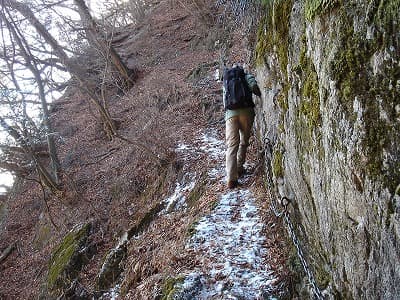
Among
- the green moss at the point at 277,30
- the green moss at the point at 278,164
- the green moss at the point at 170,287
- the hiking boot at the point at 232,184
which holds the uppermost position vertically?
the green moss at the point at 277,30

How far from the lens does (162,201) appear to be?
8.44 m

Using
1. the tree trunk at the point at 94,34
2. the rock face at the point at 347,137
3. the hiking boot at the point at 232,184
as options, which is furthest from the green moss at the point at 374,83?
the tree trunk at the point at 94,34

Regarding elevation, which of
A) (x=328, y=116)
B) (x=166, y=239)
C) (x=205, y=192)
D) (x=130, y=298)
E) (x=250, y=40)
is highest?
(x=250, y=40)

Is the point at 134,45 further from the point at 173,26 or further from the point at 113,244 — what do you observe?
the point at 113,244

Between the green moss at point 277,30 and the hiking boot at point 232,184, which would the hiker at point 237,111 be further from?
the green moss at point 277,30

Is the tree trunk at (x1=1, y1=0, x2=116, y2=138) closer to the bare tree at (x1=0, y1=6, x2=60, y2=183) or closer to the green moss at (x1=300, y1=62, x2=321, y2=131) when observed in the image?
the bare tree at (x1=0, y1=6, x2=60, y2=183)

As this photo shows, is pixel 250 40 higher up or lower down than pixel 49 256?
higher up

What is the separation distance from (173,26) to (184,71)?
21.8 feet

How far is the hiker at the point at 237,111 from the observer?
21.6 feet

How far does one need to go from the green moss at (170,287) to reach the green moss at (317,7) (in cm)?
356

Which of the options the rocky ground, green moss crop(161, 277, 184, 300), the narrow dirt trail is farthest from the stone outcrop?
green moss crop(161, 277, 184, 300)

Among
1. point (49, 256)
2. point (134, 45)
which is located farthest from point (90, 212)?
point (134, 45)

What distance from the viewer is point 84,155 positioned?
14305mm

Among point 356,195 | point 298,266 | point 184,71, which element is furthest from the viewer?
point 184,71
